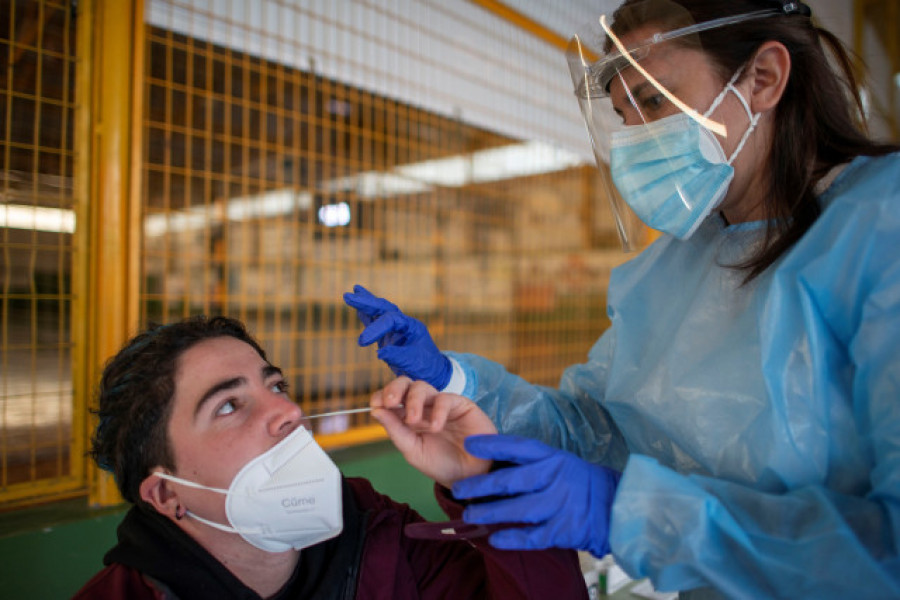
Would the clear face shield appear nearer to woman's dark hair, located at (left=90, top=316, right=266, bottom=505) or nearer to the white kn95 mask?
the white kn95 mask

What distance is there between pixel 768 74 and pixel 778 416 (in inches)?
24.9

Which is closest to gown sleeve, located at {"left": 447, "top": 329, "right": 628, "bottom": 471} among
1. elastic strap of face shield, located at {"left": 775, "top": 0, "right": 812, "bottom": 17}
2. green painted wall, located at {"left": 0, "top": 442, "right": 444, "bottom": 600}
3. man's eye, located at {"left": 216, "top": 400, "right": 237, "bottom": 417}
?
man's eye, located at {"left": 216, "top": 400, "right": 237, "bottom": 417}

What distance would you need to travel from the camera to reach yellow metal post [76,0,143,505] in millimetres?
1503

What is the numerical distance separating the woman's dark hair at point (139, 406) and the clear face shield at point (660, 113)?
1.05 metres

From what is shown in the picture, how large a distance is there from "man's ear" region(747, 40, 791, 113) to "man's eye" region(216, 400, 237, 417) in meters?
1.21

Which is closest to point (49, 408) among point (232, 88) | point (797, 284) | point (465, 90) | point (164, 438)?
point (164, 438)

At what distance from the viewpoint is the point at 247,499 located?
109 centimetres

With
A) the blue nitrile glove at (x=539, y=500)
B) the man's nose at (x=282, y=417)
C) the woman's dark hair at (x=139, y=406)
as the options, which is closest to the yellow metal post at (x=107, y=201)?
the woman's dark hair at (x=139, y=406)

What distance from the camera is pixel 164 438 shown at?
1188 millimetres

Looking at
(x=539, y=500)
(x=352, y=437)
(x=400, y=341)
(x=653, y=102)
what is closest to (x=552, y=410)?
(x=400, y=341)

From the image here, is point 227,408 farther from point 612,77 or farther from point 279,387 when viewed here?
point 612,77

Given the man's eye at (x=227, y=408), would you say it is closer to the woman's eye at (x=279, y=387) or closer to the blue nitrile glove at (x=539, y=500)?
the woman's eye at (x=279, y=387)

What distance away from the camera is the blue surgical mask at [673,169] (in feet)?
3.55

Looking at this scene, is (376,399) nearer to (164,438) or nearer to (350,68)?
(164,438)
